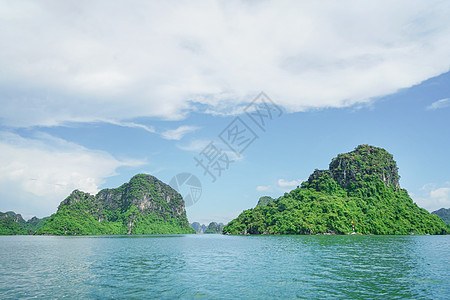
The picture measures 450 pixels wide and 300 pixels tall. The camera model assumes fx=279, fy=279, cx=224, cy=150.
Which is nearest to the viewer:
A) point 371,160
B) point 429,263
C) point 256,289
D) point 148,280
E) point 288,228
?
point 256,289

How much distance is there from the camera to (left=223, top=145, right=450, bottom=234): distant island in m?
123

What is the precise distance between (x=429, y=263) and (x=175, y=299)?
1104 inches

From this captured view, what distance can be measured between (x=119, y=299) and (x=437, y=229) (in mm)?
155038

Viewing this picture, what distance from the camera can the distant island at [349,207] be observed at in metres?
123

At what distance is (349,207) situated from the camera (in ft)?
452

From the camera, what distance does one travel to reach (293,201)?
14862 cm

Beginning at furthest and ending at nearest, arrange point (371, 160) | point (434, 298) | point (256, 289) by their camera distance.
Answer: point (371, 160) → point (256, 289) → point (434, 298)

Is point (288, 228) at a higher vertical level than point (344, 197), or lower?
lower

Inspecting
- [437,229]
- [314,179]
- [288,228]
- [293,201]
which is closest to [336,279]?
[288,228]

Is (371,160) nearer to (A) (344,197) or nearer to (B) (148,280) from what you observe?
(A) (344,197)

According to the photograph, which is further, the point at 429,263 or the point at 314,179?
the point at 314,179

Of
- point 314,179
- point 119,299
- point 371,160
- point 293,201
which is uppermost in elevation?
point 371,160

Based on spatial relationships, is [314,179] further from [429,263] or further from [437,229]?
[429,263]

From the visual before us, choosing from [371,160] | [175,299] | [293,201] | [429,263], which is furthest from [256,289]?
[371,160]
